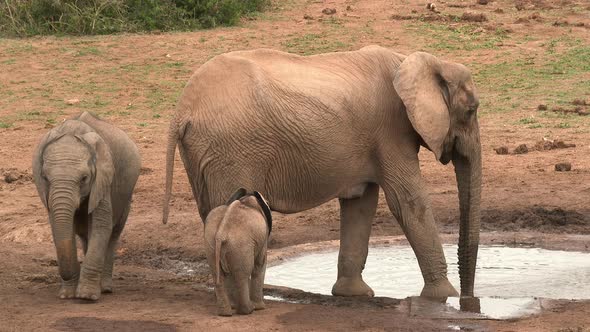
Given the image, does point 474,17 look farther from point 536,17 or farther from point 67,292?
point 67,292

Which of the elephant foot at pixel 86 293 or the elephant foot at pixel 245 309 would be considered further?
the elephant foot at pixel 86 293

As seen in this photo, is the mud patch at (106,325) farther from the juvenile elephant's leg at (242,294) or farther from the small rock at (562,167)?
the small rock at (562,167)

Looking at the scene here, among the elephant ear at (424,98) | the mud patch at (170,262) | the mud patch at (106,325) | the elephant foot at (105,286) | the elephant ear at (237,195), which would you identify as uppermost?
the elephant ear at (424,98)

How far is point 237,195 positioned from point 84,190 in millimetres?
1067

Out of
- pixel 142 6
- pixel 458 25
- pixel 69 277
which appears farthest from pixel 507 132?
pixel 69 277

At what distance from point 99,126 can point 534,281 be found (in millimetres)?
3539

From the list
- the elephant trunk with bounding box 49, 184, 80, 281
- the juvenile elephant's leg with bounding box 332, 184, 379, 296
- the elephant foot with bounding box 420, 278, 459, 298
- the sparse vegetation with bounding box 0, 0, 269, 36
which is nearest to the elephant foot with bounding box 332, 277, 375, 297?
the juvenile elephant's leg with bounding box 332, 184, 379, 296

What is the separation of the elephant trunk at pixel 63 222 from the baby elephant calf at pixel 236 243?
35.1 inches

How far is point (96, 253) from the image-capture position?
8.98 metres

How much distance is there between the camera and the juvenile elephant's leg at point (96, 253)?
352 inches

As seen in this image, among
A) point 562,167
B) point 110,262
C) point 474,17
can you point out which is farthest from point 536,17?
point 110,262

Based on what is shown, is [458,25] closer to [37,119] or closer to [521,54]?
[521,54]

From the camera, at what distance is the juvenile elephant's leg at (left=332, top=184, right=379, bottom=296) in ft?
31.9

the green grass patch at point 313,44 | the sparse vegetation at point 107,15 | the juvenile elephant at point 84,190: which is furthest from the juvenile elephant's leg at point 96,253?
the sparse vegetation at point 107,15
